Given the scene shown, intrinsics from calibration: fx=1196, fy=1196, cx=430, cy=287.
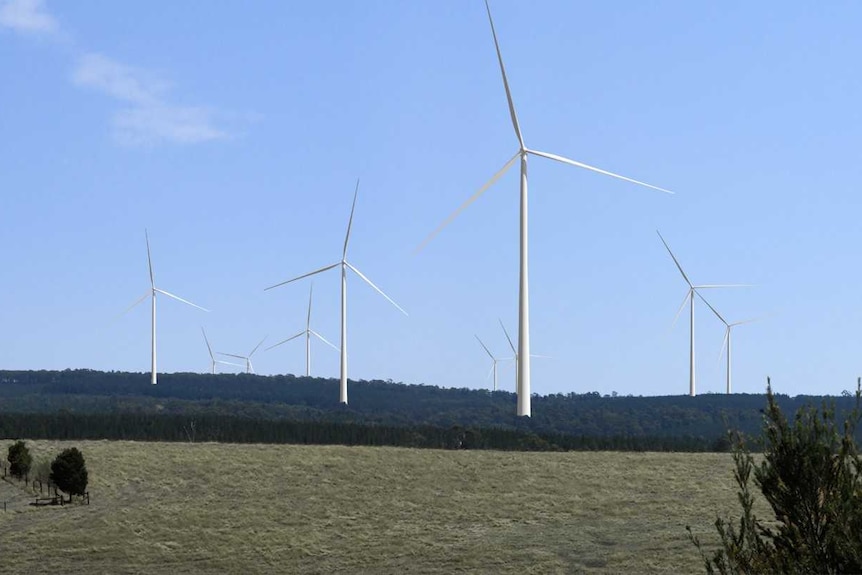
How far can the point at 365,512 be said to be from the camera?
228 ft

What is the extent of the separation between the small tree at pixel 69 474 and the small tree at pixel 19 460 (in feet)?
23.3

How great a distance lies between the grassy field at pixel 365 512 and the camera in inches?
2275

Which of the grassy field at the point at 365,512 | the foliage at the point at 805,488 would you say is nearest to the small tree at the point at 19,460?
the grassy field at the point at 365,512

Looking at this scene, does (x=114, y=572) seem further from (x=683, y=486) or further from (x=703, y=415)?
(x=703, y=415)

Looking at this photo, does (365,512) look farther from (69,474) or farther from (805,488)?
(805,488)

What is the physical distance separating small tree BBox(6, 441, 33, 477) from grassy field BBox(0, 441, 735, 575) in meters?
1.67

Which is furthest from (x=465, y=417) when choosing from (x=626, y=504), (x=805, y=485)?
(x=805, y=485)

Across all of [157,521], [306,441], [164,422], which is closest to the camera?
[157,521]

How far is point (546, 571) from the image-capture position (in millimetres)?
54188

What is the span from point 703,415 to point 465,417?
3847 centimetres

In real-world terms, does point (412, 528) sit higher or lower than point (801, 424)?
lower

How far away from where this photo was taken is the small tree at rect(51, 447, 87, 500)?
72188 millimetres

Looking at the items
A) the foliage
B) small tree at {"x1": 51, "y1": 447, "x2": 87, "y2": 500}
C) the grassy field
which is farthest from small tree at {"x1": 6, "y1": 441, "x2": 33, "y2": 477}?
the foliage

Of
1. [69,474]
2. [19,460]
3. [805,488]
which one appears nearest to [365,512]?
[69,474]
